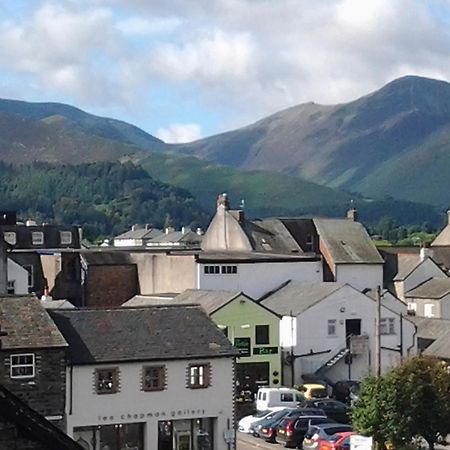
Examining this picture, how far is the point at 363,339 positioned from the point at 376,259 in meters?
16.5

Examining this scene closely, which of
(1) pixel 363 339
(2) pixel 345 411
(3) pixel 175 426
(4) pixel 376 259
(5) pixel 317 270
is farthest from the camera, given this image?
(4) pixel 376 259

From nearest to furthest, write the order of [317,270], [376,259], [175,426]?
1. [175,426]
2. [317,270]
3. [376,259]

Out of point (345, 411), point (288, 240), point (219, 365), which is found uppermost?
point (288, 240)

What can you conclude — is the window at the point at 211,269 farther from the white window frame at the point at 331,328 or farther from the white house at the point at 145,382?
the white house at the point at 145,382

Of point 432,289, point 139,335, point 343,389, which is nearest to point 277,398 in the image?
point 343,389

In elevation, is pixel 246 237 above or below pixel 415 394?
above

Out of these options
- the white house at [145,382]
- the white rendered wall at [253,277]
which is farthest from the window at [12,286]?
the white house at [145,382]

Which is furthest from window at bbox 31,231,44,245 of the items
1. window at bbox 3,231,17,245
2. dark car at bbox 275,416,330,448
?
dark car at bbox 275,416,330,448

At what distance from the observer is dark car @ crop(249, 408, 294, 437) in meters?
46.7

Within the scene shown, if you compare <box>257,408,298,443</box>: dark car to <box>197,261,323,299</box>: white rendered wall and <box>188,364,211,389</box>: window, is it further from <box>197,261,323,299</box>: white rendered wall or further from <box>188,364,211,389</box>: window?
<box>197,261,323,299</box>: white rendered wall

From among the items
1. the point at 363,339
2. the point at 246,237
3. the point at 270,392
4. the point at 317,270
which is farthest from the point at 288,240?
the point at 270,392

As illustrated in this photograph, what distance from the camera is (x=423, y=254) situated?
83750 mm

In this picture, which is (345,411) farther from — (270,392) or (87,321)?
(87,321)

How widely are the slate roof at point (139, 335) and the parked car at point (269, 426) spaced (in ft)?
21.7
